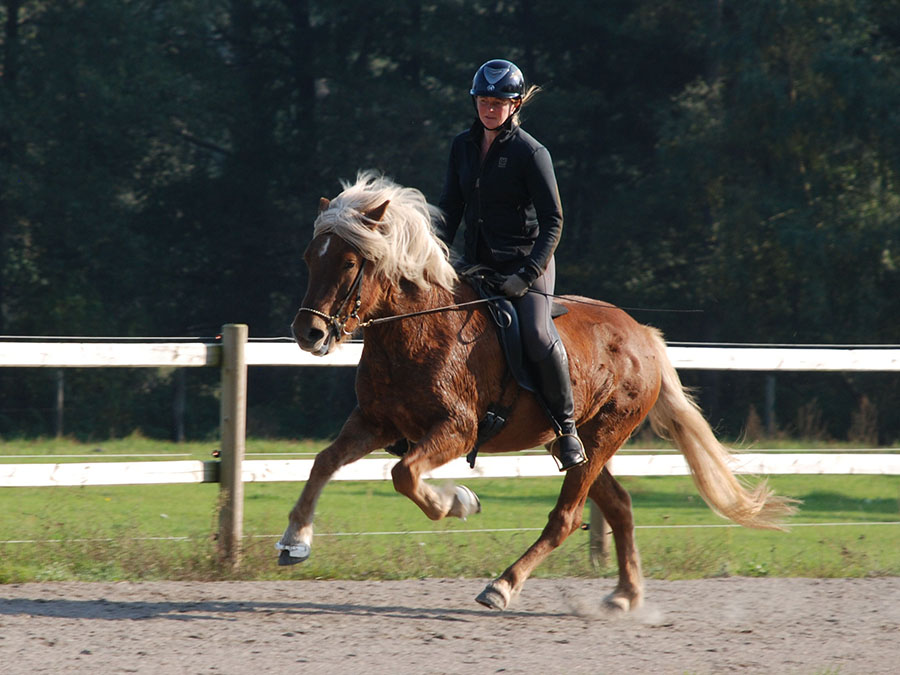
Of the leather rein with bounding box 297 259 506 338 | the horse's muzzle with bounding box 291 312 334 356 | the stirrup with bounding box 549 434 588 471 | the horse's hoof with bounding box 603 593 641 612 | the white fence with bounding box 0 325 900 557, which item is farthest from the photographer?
the white fence with bounding box 0 325 900 557

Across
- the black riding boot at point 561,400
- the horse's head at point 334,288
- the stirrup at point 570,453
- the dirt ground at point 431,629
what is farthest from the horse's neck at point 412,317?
the dirt ground at point 431,629

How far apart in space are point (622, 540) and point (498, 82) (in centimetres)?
268

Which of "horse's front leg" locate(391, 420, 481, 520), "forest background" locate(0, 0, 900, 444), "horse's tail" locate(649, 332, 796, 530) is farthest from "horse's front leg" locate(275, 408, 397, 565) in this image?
"forest background" locate(0, 0, 900, 444)

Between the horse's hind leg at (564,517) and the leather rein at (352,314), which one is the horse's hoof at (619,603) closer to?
the horse's hind leg at (564,517)

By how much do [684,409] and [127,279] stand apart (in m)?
25.1

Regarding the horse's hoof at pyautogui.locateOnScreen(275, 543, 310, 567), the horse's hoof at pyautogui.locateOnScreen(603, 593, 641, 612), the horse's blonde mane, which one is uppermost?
the horse's blonde mane

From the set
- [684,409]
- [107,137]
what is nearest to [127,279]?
[107,137]

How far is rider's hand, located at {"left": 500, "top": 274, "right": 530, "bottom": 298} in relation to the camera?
20.8 ft

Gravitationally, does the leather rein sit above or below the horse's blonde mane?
below

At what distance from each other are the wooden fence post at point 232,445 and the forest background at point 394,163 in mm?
19668

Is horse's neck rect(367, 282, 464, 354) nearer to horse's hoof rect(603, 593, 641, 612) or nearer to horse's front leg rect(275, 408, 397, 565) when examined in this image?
horse's front leg rect(275, 408, 397, 565)

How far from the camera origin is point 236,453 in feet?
24.5

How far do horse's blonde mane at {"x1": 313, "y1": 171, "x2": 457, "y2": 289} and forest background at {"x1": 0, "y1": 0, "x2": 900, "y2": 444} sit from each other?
2012 centimetres

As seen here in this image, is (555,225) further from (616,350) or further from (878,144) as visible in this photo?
(878,144)
